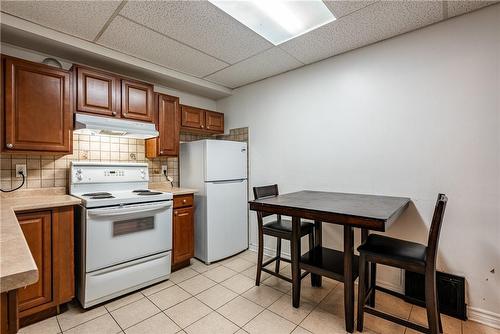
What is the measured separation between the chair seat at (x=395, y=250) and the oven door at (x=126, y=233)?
6.06 feet

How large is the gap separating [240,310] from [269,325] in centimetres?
30

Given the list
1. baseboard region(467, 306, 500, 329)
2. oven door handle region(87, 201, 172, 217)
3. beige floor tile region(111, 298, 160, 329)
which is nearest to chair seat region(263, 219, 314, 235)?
→ oven door handle region(87, 201, 172, 217)

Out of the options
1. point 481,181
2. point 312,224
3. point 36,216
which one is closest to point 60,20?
point 36,216

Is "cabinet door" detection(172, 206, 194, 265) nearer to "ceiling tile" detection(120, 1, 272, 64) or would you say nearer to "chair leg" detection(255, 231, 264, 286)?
"chair leg" detection(255, 231, 264, 286)

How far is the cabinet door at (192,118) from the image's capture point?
3.20 meters

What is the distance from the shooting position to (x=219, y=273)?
8.88 ft

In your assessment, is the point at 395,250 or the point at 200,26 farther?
the point at 200,26

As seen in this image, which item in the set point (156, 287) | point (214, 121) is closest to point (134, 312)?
point (156, 287)

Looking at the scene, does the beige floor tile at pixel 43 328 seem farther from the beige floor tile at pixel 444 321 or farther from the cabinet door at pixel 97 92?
the beige floor tile at pixel 444 321

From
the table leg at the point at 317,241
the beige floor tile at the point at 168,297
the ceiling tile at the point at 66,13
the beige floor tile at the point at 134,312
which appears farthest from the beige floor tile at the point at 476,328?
the ceiling tile at the point at 66,13

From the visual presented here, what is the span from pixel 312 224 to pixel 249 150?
1.46 meters

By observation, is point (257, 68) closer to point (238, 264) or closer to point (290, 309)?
point (238, 264)

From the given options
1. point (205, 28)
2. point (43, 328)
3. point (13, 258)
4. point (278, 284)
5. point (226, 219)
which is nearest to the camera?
point (13, 258)

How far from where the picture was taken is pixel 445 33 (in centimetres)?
202
